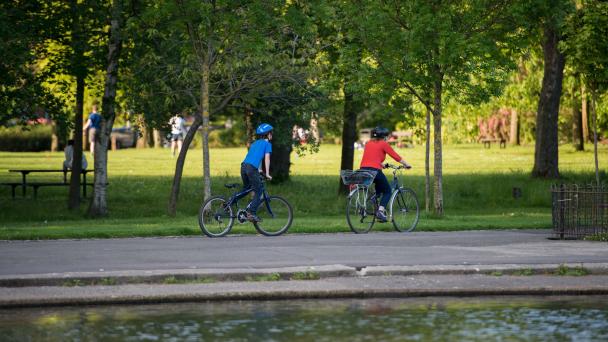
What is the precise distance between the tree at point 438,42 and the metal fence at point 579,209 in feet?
19.2

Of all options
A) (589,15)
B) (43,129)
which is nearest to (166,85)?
(589,15)

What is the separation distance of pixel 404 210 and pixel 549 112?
56.7 feet

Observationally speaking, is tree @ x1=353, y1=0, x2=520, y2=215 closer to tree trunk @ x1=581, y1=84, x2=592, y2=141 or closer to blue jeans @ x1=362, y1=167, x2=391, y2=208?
blue jeans @ x1=362, y1=167, x2=391, y2=208

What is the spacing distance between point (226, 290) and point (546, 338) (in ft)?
11.7

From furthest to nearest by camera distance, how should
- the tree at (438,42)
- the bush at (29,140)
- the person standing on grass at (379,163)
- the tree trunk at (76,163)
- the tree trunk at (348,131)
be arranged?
the bush at (29,140)
the tree trunk at (348,131)
the tree trunk at (76,163)
the tree at (438,42)
the person standing on grass at (379,163)

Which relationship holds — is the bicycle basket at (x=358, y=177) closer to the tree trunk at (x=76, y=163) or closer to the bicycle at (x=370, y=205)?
the bicycle at (x=370, y=205)

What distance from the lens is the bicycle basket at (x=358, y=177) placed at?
1927 centimetres

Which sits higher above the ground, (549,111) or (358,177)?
(549,111)

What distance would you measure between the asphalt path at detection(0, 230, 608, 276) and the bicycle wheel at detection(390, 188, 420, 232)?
3.06 feet

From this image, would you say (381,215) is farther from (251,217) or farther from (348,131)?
(348,131)

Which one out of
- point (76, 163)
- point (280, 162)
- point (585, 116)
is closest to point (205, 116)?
point (76, 163)

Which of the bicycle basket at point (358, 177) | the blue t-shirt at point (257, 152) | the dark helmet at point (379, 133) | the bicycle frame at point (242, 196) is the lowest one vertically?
the bicycle frame at point (242, 196)

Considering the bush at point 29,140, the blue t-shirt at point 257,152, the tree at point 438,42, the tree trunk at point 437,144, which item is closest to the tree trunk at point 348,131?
the tree at point 438,42

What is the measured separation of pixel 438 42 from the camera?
2342cm
